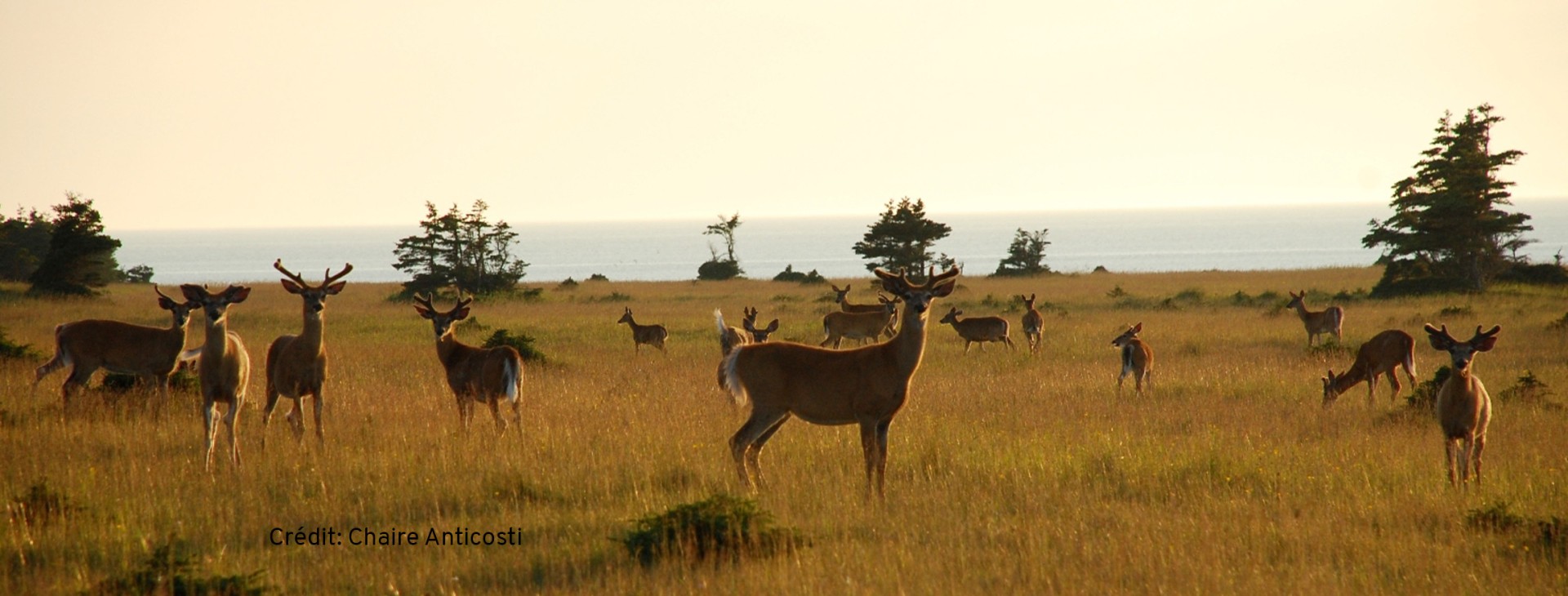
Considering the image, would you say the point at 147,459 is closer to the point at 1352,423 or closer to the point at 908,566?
the point at 908,566

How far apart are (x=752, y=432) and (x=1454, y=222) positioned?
124 feet

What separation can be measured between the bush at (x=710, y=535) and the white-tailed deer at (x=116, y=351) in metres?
8.43

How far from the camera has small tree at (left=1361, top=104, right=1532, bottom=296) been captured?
39.2 metres

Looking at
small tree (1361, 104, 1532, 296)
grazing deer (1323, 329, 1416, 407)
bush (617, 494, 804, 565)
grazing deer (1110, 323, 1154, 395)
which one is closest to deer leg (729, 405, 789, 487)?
bush (617, 494, 804, 565)

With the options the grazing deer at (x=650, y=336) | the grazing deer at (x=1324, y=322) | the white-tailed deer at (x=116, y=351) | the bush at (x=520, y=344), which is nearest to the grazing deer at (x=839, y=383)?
the white-tailed deer at (x=116, y=351)

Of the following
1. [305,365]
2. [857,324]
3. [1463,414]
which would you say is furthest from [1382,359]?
[305,365]

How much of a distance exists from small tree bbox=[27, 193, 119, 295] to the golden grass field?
82.7 feet

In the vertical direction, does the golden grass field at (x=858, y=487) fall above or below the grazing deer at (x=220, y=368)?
below

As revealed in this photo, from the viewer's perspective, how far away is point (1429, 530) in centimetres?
848

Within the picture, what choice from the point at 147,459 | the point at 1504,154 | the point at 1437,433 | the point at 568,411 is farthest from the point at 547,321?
the point at 1504,154

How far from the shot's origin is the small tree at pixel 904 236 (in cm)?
5688

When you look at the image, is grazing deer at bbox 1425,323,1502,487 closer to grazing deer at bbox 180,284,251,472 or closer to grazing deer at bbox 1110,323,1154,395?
grazing deer at bbox 1110,323,1154,395

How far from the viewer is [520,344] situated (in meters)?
20.5

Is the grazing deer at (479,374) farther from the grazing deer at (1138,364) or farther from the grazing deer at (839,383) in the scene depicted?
the grazing deer at (1138,364)
